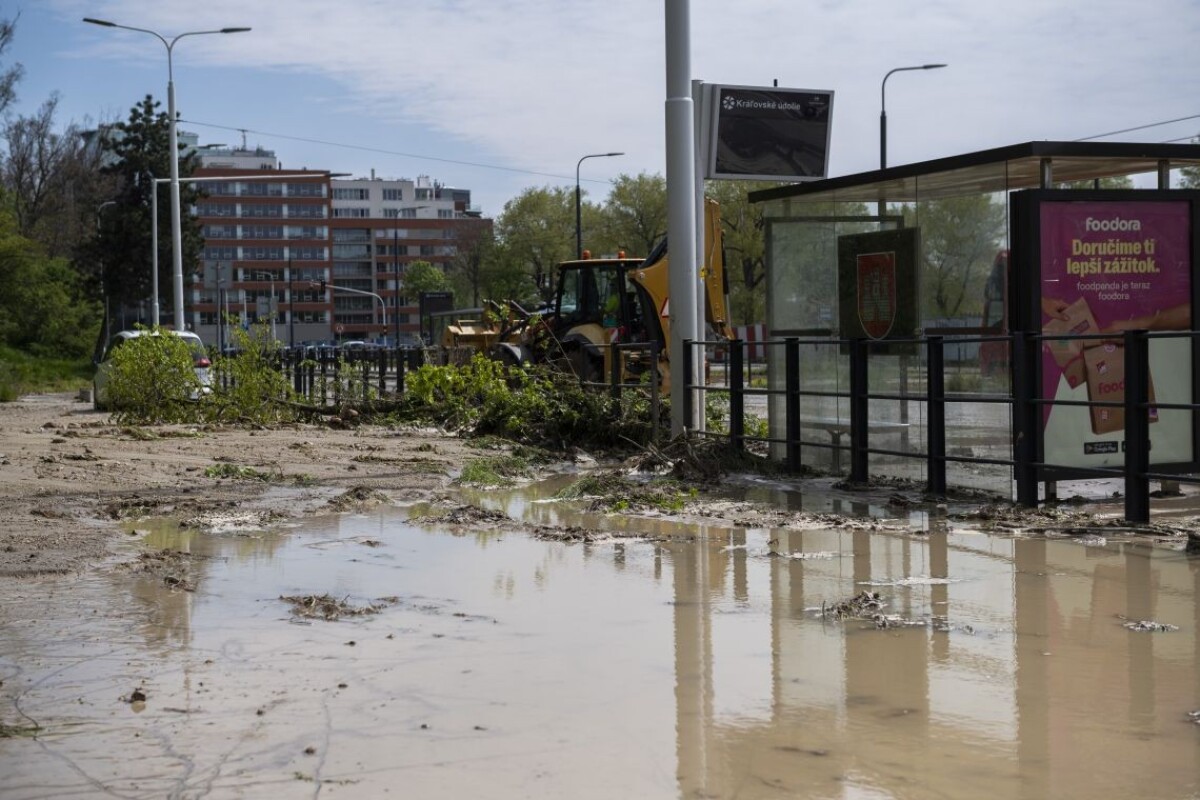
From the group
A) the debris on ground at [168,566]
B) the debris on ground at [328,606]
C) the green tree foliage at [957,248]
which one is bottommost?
the debris on ground at [328,606]

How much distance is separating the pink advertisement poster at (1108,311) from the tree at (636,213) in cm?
5609

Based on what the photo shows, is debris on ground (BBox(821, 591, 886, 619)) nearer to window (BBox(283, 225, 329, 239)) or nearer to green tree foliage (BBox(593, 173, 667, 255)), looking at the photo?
green tree foliage (BBox(593, 173, 667, 255))

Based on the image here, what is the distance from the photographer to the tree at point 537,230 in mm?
75438

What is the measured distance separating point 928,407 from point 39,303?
49462mm

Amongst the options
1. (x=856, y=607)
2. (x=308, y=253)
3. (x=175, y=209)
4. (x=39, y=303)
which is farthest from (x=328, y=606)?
(x=308, y=253)

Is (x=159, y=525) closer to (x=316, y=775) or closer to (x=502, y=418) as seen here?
(x=316, y=775)

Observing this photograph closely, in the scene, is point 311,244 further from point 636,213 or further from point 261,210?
point 636,213

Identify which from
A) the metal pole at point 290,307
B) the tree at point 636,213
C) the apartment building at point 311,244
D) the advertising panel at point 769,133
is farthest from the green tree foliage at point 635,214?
the apartment building at point 311,244

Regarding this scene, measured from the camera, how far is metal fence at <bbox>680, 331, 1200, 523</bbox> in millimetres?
10422

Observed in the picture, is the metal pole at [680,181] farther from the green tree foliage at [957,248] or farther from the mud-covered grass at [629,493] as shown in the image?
the green tree foliage at [957,248]

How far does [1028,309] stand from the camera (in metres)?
11.9

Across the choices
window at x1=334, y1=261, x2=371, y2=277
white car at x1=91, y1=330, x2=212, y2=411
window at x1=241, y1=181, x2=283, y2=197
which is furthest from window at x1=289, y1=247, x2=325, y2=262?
white car at x1=91, y1=330, x2=212, y2=411

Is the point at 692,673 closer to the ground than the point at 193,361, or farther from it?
closer to the ground

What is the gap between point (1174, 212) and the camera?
12.3m
